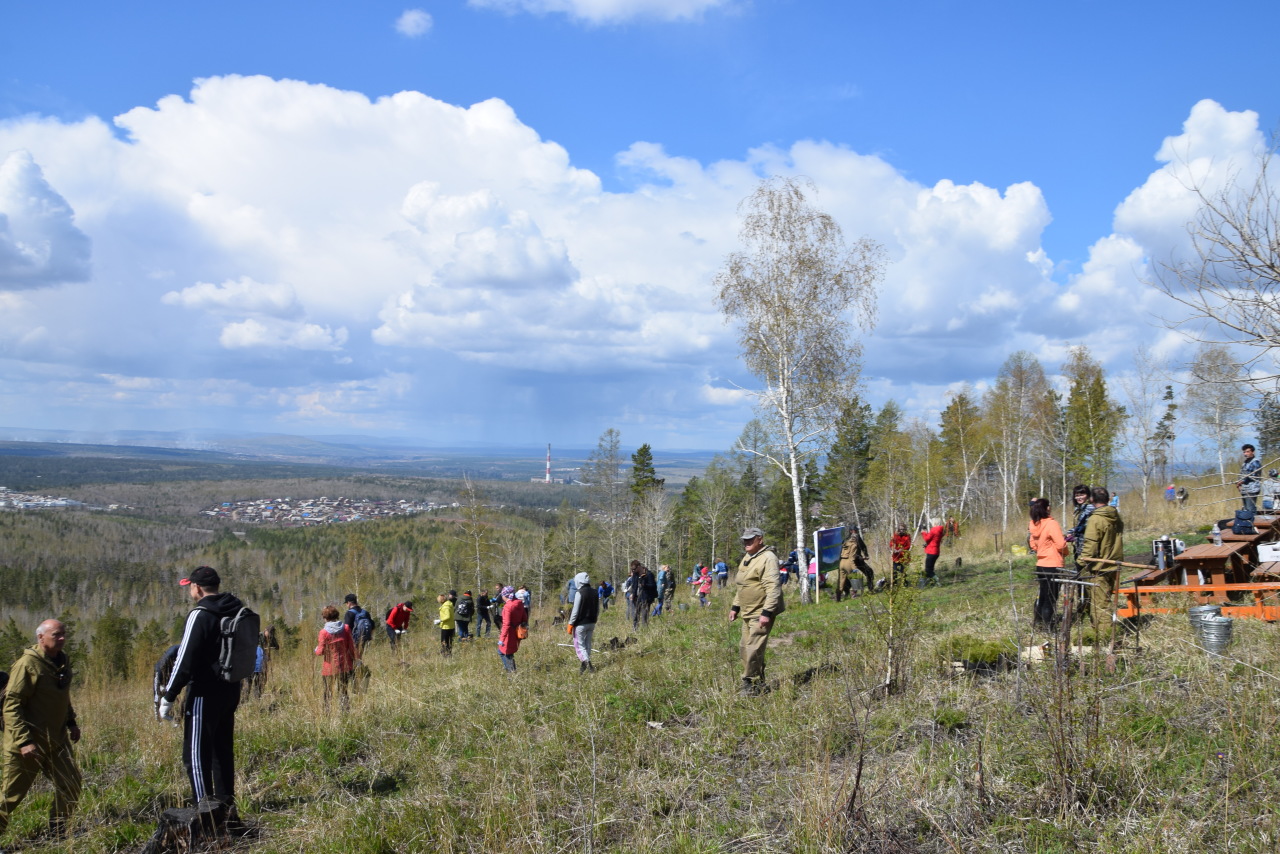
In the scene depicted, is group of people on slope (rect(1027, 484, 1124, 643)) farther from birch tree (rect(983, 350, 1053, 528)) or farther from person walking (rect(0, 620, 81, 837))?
birch tree (rect(983, 350, 1053, 528))

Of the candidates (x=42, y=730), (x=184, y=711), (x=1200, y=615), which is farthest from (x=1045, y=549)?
(x=42, y=730)

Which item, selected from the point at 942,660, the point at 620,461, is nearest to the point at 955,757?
the point at 942,660

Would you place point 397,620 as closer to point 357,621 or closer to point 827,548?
point 357,621

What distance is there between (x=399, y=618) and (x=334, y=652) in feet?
24.1

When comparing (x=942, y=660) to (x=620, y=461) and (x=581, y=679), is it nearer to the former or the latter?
(x=581, y=679)

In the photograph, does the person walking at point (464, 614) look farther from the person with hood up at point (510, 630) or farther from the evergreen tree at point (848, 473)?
the evergreen tree at point (848, 473)

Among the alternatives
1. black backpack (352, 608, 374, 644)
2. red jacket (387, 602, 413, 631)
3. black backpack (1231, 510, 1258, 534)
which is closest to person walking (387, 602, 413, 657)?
red jacket (387, 602, 413, 631)

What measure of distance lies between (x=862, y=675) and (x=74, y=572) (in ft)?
381

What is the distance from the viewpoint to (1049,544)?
23.9 ft

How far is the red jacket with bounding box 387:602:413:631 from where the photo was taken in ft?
48.9

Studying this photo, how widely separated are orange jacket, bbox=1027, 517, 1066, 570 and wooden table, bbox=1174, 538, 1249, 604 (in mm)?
1415

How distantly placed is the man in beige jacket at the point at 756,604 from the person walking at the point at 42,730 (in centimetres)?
506

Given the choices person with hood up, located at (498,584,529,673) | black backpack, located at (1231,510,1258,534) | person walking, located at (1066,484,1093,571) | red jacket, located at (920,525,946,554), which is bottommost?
person with hood up, located at (498,584,529,673)

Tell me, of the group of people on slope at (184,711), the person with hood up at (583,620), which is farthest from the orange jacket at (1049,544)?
the group of people on slope at (184,711)
